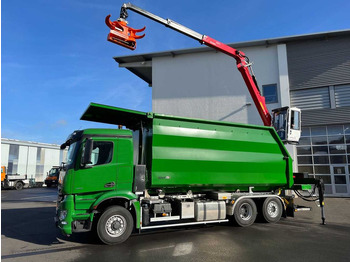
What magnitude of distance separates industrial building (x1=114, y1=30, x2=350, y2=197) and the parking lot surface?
345 inches

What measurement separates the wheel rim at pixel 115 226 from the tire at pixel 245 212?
346 cm

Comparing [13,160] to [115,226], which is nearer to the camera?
[115,226]

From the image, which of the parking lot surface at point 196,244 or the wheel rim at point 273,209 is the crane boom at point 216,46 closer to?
the wheel rim at point 273,209

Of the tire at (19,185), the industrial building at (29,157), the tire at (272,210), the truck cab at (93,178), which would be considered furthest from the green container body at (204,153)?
the industrial building at (29,157)

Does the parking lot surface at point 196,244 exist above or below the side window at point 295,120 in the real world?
below

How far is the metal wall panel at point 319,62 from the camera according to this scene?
53.2 ft

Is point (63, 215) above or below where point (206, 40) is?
below

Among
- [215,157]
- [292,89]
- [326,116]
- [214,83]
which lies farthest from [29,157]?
[326,116]

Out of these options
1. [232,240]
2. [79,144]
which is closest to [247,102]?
[232,240]

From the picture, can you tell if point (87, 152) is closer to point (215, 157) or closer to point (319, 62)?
point (215, 157)

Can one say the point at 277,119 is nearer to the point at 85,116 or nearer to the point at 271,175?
the point at 271,175

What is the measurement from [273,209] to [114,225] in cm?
530

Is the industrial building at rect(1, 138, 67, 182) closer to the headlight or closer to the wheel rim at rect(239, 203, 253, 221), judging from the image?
the headlight

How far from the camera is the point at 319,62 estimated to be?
1667 centimetres
